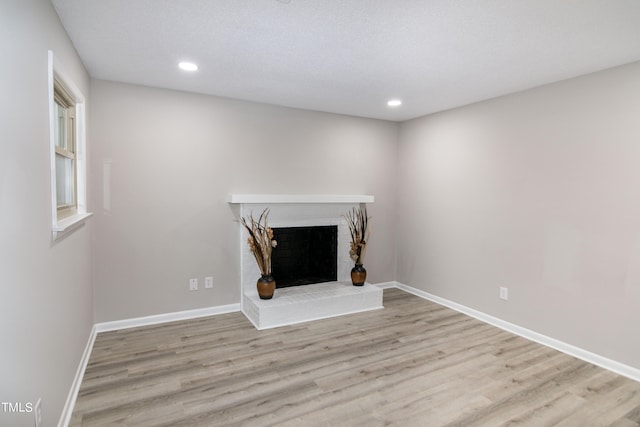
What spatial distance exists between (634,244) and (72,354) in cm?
409

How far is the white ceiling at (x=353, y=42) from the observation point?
194 centimetres

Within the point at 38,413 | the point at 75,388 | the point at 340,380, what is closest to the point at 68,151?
the point at 75,388

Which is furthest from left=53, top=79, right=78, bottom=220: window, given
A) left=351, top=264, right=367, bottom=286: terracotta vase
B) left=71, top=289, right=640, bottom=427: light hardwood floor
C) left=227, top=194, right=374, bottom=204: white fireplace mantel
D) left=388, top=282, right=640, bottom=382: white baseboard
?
left=388, top=282, right=640, bottom=382: white baseboard

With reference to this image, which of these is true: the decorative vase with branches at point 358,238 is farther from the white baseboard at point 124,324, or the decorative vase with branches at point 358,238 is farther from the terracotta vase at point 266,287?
the white baseboard at point 124,324

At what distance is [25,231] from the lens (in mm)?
1444

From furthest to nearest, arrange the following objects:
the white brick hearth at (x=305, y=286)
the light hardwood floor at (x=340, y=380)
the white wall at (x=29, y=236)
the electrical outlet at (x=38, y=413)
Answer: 1. the white brick hearth at (x=305, y=286)
2. the light hardwood floor at (x=340, y=380)
3. the electrical outlet at (x=38, y=413)
4. the white wall at (x=29, y=236)

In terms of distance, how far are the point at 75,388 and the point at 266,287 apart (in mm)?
1773

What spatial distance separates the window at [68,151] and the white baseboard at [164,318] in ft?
4.01

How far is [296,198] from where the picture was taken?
4.05m

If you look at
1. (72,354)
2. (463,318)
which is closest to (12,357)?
(72,354)

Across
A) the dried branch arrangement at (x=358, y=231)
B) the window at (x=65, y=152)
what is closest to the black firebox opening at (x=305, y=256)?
the dried branch arrangement at (x=358, y=231)

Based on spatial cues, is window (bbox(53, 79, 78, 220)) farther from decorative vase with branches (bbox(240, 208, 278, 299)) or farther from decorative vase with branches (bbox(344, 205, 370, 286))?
decorative vase with branches (bbox(344, 205, 370, 286))

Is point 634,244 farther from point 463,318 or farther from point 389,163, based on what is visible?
point 389,163

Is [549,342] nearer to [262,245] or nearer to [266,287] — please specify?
[266,287]
